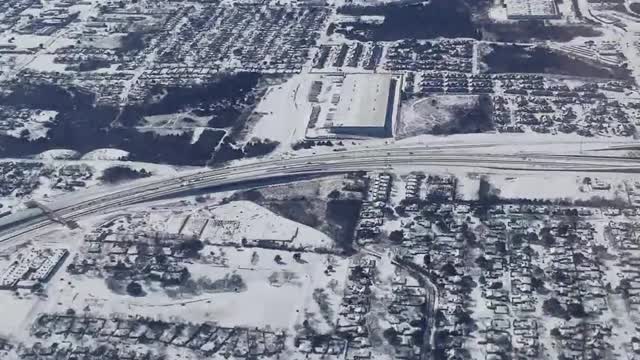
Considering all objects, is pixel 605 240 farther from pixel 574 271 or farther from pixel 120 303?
pixel 120 303

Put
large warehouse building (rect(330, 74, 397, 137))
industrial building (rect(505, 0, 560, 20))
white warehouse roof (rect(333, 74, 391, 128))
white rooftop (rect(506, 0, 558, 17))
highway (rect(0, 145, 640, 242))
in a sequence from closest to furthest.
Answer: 1. highway (rect(0, 145, 640, 242))
2. large warehouse building (rect(330, 74, 397, 137))
3. white warehouse roof (rect(333, 74, 391, 128))
4. industrial building (rect(505, 0, 560, 20))
5. white rooftop (rect(506, 0, 558, 17))

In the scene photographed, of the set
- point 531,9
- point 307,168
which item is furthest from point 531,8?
point 307,168

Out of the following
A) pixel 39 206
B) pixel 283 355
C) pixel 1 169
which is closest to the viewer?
pixel 283 355

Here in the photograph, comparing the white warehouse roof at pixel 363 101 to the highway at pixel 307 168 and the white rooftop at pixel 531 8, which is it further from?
the white rooftop at pixel 531 8

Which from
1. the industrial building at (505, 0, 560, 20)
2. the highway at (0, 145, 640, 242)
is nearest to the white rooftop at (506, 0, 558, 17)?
the industrial building at (505, 0, 560, 20)

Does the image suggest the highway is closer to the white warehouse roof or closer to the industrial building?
the white warehouse roof

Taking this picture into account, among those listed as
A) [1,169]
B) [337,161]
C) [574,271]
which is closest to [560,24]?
[337,161]
